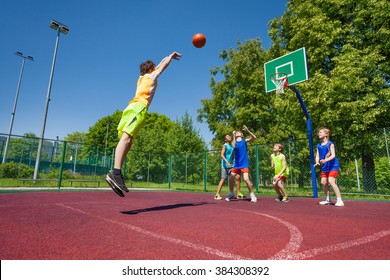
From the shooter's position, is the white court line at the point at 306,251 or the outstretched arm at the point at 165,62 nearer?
the white court line at the point at 306,251

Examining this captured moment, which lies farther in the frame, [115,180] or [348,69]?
[348,69]

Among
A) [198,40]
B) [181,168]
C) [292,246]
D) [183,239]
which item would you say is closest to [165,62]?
[198,40]

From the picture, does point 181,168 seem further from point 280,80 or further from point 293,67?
point 293,67

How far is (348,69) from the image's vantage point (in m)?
12.8

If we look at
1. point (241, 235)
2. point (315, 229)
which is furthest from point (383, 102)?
point (241, 235)

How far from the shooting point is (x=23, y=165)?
559 inches

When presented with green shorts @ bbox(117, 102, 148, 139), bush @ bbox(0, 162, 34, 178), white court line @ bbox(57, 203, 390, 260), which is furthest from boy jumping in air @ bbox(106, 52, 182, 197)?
bush @ bbox(0, 162, 34, 178)

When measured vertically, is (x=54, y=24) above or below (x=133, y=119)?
above

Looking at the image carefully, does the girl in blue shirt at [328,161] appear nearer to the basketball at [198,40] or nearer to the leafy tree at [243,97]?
the basketball at [198,40]

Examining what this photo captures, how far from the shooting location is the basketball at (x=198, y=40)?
6121 mm

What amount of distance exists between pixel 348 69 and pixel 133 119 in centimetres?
1302

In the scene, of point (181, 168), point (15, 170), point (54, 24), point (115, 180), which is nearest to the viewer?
point (115, 180)

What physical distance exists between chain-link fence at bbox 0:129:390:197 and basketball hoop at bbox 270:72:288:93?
345cm

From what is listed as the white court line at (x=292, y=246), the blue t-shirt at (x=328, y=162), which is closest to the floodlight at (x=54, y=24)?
the blue t-shirt at (x=328, y=162)
